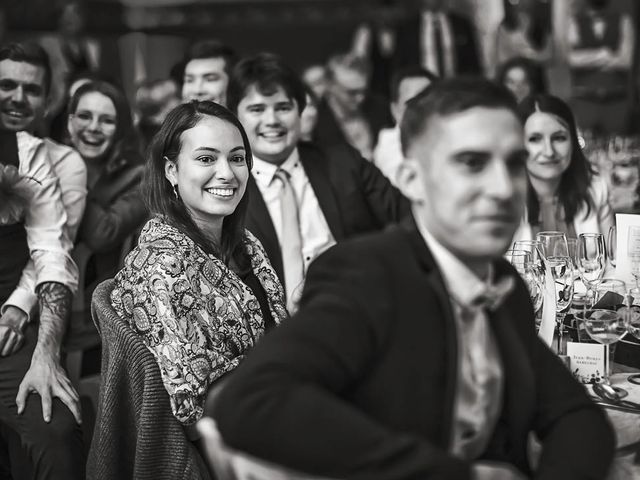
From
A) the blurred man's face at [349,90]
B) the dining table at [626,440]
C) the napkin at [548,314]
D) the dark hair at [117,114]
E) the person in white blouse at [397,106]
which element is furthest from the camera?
the blurred man's face at [349,90]

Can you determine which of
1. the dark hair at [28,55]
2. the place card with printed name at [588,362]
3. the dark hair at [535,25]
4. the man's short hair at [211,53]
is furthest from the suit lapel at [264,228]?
the dark hair at [535,25]

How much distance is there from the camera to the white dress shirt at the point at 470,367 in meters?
1.28

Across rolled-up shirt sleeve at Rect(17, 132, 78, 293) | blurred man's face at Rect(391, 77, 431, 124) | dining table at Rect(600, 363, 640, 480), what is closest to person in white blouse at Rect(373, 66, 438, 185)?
blurred man's face at Rect(391, 77, 431, 124)

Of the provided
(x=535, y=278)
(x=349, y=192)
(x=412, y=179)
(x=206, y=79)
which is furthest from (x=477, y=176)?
(x=206, y=79)

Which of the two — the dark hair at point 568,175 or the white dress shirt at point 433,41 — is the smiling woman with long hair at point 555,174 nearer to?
the dark hair at point 568,175

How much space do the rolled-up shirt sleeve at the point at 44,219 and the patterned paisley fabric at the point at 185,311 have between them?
57cm

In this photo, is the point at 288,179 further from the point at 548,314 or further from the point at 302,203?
the point at 548,314

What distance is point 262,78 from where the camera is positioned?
317cm

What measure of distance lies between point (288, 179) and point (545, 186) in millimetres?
942

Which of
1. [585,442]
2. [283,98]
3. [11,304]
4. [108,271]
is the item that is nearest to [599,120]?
[283,98]

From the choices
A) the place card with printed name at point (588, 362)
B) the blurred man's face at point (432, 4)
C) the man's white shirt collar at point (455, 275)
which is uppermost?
the blurred man's face at point (432, 4)

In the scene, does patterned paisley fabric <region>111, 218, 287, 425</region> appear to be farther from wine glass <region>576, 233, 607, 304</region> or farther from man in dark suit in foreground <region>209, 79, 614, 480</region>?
wine glass <region>576, 233, 607, 304</region>

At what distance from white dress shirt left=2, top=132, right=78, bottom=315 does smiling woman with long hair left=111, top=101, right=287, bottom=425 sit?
0.53 m

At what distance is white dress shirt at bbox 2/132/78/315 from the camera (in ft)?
8.58
